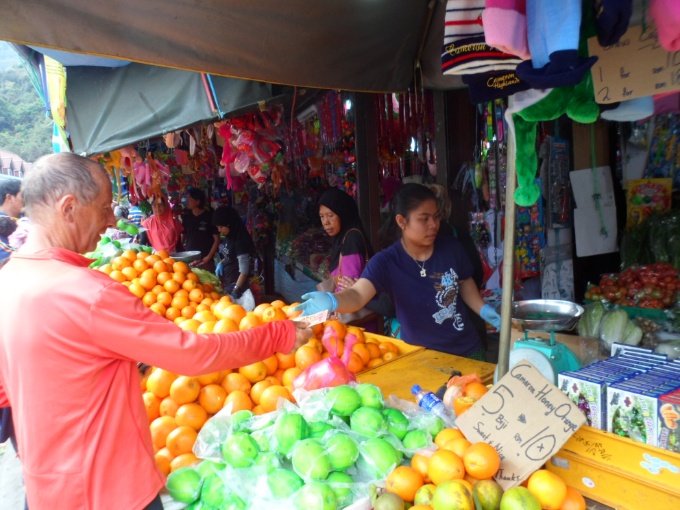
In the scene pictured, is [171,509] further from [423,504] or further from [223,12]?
[223,12]

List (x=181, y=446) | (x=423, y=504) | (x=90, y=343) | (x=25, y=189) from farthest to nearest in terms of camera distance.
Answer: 1. (x=181, y=446)
2. (x=25, y=189)
3. (x=90, y=343)
4. (x=423, y=504)

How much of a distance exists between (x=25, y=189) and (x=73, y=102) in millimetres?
3401

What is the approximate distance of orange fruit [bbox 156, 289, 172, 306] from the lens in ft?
12.0

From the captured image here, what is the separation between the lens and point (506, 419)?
4.65 ft

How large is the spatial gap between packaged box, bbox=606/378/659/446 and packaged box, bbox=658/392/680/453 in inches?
0.4

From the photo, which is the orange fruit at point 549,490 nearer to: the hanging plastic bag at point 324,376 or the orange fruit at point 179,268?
the hanging plastic bag at point 324,376

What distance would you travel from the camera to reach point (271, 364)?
2207mm

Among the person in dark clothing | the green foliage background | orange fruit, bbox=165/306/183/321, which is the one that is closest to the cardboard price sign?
orange fruit, bbox=165/306/183/321

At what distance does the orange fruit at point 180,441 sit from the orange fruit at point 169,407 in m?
0.16

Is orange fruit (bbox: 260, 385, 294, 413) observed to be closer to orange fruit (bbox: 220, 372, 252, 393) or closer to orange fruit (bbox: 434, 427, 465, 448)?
orange fruit (bbox: 220, 372, 252, 393)

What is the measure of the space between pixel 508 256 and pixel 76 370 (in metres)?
1.41

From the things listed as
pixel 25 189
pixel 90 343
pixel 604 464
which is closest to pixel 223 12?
pixel 25 189

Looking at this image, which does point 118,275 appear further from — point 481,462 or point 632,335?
point 632,335

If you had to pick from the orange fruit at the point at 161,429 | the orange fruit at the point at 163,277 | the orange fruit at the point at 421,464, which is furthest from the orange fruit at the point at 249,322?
the orange fruit at the point at 163,277
